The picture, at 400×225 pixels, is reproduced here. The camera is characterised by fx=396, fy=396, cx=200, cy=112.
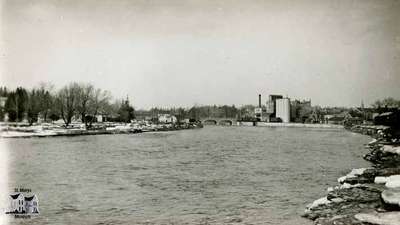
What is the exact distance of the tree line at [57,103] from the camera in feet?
12.6

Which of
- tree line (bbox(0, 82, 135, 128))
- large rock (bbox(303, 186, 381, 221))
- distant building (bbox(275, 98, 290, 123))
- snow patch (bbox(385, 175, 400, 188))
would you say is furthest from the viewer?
distant building (bbox(275, 98, 290, 123))

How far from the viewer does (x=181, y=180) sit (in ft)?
12.9

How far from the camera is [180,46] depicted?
3.58 m

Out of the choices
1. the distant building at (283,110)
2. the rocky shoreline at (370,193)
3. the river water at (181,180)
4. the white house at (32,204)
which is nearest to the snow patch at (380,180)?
the rocky shoreline at (370,193)

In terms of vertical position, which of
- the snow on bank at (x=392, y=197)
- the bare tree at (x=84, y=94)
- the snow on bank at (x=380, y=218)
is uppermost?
the bare tree at (x=84, y=94)

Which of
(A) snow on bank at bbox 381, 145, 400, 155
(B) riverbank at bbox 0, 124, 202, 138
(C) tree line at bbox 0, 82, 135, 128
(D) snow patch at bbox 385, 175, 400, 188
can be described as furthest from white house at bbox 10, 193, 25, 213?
(A) snow on bank at bbox 381, 145, 400, 155

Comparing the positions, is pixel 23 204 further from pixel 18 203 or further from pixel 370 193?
pixel 370 193

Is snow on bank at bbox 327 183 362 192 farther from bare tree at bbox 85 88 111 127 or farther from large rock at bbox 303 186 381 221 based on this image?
bare tree at bbox 85 88 111 127

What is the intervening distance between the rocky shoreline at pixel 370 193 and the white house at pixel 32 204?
7.16 ft

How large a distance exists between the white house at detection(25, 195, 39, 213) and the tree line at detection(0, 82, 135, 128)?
934mm

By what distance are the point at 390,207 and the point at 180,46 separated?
2.12 m

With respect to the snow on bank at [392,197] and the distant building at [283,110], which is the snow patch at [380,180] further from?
the distant building at [283,110]

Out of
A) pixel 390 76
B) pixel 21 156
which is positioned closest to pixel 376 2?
pixel 390 76

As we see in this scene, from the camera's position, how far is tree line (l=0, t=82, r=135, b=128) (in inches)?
151
